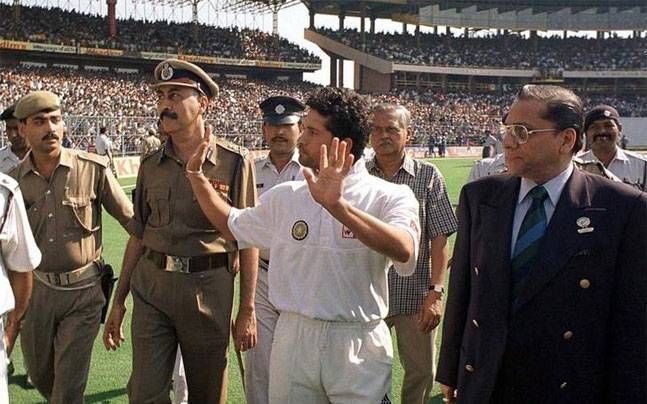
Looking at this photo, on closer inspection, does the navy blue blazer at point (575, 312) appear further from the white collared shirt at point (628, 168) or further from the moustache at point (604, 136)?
the white collared shirt at point (628, 168)

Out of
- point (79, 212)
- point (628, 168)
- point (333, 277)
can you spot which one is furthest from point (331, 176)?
point (628, 168)

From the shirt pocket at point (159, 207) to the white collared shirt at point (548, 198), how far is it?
2.10 metres

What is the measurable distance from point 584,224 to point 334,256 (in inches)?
40.6

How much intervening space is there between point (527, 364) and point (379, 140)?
2358 millimetres

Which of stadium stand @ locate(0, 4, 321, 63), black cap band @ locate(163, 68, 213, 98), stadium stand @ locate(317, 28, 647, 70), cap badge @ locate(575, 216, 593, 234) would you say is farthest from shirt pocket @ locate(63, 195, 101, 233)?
stadium stand @ locate(317, 28, 647, 70)

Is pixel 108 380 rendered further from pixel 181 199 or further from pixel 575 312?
pixel 575 312

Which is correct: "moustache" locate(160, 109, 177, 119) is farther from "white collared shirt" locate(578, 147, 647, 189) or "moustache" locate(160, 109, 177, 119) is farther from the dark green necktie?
"white collared shirt" locate(578, 147, 647, 189)

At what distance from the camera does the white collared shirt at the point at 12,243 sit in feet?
11.4

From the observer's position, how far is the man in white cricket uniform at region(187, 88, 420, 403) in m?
3.33

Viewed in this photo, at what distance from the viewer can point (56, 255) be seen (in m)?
4.97

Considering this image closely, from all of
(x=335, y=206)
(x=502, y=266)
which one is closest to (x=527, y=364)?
(x=502, y=266)

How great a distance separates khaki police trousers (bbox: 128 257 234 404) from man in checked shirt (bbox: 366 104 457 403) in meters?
1.25

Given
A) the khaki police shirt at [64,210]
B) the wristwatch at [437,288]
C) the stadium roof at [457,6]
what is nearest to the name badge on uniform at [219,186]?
the khaki police shirt at [64,210]

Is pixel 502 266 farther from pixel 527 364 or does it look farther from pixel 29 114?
pixel 29 114
